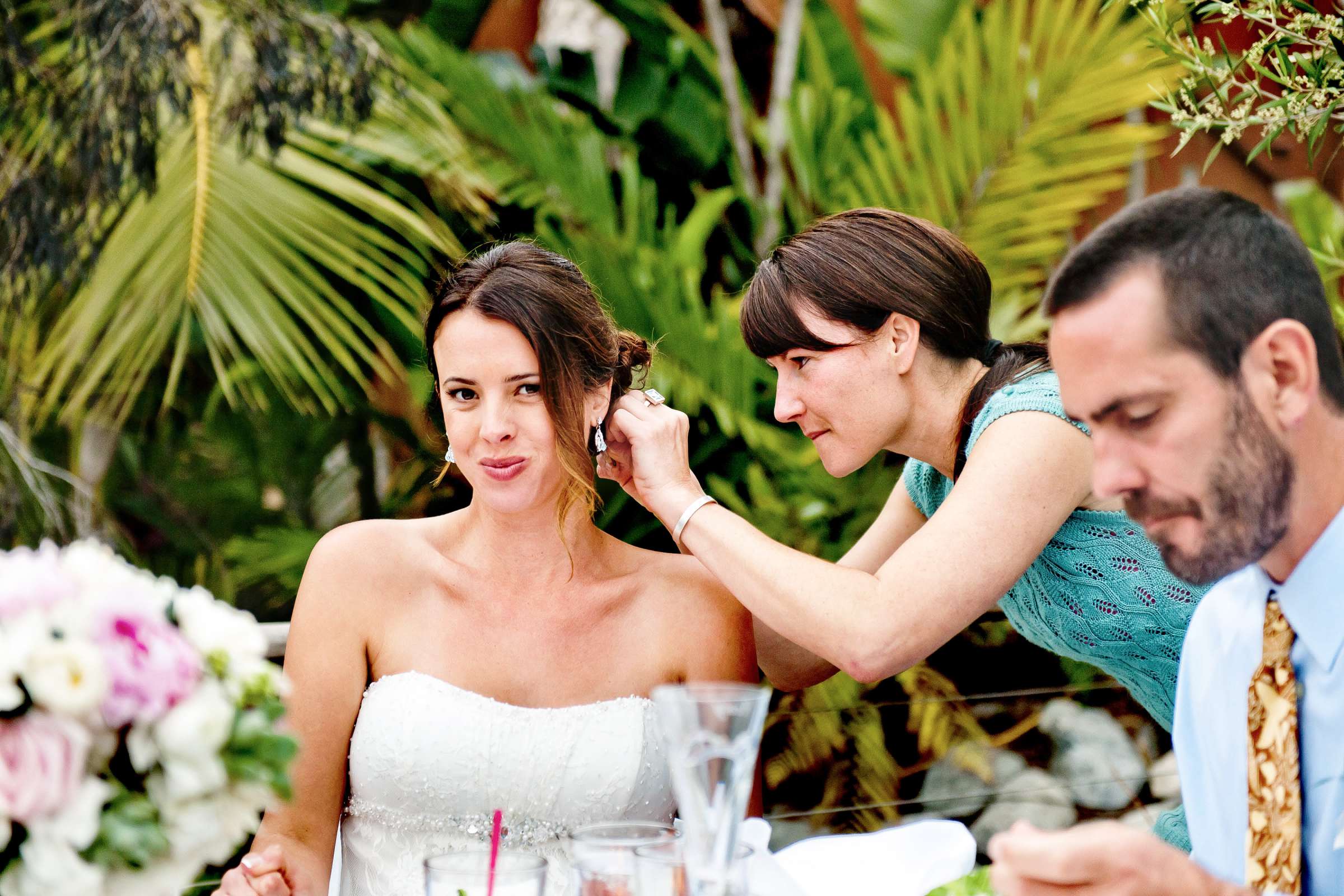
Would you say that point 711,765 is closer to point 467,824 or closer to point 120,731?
point 120,731

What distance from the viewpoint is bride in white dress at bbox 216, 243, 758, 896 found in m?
2.45

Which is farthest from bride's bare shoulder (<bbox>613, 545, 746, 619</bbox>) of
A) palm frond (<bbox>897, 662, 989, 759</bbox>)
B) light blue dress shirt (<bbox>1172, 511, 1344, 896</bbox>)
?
palm frond (<bbox>897, 662, 989, 759</bbox>)

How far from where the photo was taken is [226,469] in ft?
21.0

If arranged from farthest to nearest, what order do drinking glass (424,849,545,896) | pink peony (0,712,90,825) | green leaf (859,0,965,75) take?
green leaf (859,0,965,75)
drinking glass (424,849,545,896)
pink peony (0,712,90,825)

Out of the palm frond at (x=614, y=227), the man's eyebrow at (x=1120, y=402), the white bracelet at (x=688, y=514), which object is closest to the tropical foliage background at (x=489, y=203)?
the palm frond at (x=614, y=227)

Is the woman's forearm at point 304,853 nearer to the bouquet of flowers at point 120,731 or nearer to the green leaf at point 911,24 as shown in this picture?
the bouquet of flowers at point 120,731

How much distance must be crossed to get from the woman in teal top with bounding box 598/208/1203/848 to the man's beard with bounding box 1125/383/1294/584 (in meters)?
0.65

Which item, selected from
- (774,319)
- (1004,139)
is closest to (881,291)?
(774,319)

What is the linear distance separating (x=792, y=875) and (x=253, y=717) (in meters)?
0.88

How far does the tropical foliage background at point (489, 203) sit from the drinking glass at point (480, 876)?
306 cm

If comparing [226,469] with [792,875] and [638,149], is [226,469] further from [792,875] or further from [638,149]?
[792,875]

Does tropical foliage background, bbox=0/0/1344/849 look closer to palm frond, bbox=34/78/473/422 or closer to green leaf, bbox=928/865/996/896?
palm frond, bbox=34/78/473/422

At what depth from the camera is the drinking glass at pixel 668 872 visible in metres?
1.32

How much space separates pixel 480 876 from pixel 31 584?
55cm
